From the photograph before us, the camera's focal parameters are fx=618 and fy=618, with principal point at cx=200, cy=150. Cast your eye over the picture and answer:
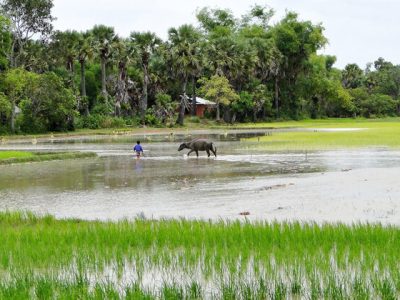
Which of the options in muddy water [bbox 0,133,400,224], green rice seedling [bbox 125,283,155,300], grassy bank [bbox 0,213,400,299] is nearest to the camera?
green rice seedling [bbox 125,283,155,300]

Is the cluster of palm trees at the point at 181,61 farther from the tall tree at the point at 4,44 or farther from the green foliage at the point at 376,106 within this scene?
the green foliage at the point at 376,106

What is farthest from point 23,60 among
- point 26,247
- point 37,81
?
point 26,247

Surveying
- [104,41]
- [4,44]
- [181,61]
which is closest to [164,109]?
[181,61]

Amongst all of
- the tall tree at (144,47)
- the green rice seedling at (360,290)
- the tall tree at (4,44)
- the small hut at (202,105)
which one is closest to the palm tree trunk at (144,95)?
the tall tree at (144,47)

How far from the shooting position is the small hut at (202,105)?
307 ft

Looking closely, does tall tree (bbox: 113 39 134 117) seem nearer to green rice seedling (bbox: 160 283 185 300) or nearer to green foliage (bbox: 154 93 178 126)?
green foliage (bbox: 154 93 178 126)

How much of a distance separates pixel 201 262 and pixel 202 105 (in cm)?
8740

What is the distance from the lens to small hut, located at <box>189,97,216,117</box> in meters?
93.4

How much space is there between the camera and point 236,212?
14.0 metres

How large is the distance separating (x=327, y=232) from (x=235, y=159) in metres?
21.3

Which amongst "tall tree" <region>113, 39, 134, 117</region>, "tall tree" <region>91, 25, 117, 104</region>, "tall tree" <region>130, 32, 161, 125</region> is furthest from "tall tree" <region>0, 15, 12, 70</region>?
"tall tree" <region>130, 32, 161, 125</region>

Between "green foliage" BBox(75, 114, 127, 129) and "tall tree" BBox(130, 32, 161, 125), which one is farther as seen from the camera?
"tall tree" BBox(130, 32, 161, 125)

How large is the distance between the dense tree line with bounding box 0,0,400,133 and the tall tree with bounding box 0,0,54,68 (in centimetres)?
12

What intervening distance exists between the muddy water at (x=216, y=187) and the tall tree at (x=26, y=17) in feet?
147
